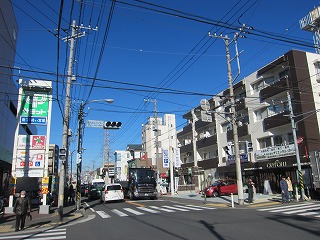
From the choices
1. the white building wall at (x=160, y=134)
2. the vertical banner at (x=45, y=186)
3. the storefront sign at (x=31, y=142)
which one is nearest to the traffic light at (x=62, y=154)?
the vertical banner at (x=45, y=186)

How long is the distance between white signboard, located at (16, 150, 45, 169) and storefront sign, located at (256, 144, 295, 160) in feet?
68.8

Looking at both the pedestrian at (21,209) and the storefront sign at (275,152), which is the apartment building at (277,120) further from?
the pedestrian at (21,209)

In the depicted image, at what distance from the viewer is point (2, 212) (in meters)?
19.8

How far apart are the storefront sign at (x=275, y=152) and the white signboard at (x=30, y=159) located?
2097 cm

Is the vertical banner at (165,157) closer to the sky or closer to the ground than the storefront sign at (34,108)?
closer to the ground

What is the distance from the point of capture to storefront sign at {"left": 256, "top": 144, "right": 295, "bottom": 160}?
2809 centimetres

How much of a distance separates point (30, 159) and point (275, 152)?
21820mm

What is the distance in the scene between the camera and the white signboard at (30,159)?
2153 centimetres

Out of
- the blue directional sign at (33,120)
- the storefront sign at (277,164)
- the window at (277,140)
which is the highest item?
the blue directional sign at (33,120)

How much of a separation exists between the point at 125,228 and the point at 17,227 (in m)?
4.95

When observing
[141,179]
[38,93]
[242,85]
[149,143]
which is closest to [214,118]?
[242,85]

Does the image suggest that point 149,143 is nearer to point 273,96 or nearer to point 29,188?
point 29,188

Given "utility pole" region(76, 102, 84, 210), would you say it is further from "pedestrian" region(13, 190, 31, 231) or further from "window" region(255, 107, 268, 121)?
"window" region(255, 107, 268, 121)

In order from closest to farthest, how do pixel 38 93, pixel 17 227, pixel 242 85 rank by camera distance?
pixel 17 227 < pixel 38 93 < pixel 242 85
